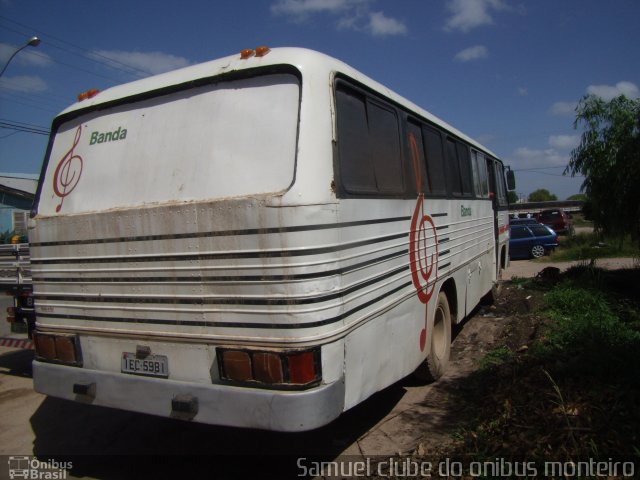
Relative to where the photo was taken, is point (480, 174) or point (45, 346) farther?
point (480, 174)

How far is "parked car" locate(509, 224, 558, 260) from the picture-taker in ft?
61.9

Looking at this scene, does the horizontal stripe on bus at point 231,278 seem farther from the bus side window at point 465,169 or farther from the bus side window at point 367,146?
the bus side window at point 465,169

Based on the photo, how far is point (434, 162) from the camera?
536cm

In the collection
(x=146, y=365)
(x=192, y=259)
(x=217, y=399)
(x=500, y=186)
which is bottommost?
(x=217, y=399)

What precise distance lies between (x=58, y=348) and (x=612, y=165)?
438 inches

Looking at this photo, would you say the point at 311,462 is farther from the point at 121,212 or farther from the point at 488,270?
the point at 488,270

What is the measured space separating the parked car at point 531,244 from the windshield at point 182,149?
17.5 metres

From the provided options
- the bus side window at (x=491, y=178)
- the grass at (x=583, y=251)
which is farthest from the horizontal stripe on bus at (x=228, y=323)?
the grass at (x=583, y=251)

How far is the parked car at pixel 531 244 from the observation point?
1888cm

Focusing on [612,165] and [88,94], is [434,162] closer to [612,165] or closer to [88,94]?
[88,94]

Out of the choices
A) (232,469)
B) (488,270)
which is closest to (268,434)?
(232,469)

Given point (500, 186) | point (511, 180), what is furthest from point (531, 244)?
Answer: point (500, 186)

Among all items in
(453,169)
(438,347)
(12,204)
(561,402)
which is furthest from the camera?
(12,204)

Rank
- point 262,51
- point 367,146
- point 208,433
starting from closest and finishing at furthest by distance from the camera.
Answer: point 262,51 < point 367,146 < point 208,433
